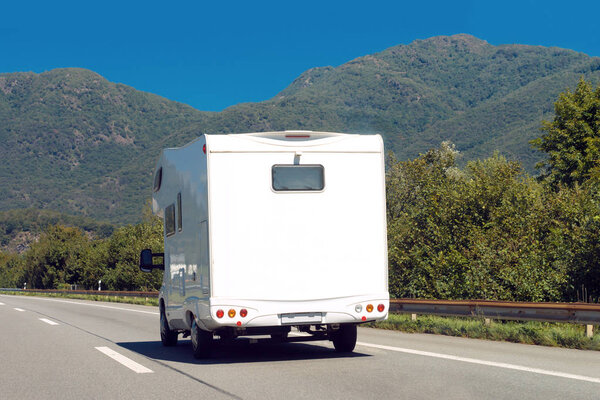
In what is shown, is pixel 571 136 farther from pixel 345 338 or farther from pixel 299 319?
pixel 299 319

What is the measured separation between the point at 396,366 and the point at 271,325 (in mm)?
1587

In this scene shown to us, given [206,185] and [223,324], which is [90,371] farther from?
[206,185]

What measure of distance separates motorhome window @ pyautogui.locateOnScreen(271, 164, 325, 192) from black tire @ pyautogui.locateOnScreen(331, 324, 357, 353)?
7.06 feet

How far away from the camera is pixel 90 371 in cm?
931

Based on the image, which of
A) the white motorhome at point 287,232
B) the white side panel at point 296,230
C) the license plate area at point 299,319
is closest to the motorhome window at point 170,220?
the white motorhome at point 287,232

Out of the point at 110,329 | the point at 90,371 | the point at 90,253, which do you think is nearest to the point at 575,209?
the point at 110,329

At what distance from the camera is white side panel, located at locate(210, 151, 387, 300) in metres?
9.16

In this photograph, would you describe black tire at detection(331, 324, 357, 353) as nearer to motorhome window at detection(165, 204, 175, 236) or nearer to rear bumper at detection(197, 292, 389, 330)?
rear bumper at detection(197, 292, 389, 330)

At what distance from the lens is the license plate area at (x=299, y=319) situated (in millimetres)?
9203

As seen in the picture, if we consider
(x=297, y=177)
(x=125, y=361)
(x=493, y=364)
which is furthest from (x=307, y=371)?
(x=125, y=361)

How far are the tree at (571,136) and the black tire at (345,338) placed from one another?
2985 cm

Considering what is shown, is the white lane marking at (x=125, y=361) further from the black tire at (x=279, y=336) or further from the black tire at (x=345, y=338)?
the black tire at (x=345, y=338)

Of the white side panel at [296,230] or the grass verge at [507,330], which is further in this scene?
the grass verge at [507,330]

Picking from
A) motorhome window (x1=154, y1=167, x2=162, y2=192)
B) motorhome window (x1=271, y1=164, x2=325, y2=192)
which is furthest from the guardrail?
motorhome window (x1=154, y1=167, x2=162, y2=192)
